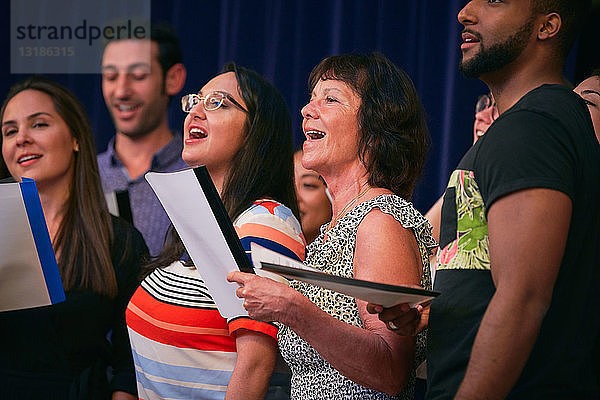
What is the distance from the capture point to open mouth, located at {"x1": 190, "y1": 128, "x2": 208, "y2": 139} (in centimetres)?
187

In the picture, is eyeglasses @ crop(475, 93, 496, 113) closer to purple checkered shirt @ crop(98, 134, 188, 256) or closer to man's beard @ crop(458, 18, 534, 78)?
purple checkered shirt @ crop(98, 134, 188, 256)

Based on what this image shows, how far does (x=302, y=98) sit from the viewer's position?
3.23 metres

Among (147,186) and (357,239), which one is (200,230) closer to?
(357,239)

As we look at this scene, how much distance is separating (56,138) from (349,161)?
3.84ft

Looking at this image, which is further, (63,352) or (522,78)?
(63,352)

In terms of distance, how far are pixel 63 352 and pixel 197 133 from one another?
0.75 meters

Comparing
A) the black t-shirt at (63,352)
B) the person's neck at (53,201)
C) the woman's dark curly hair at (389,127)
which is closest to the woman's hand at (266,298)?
the woman's dark curly hair at (389,127)

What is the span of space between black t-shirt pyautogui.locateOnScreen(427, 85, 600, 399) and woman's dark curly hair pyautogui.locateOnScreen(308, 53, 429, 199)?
0.32 meters

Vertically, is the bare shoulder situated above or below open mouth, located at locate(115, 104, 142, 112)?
below

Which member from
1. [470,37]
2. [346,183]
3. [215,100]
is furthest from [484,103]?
[470,37]

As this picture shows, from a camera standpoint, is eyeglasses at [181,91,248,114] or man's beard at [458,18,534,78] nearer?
man's beard at [458,18,534,78]

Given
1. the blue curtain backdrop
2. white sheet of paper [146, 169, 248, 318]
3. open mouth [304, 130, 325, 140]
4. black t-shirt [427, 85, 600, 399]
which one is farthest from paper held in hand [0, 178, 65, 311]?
the blue curtain backdrop

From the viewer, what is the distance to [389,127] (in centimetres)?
147

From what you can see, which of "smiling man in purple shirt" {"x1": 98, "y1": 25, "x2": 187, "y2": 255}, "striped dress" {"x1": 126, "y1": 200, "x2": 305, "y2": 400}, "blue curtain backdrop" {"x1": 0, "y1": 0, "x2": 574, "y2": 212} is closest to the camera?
"striped dress" {"x1": 126, "y1": 200, "x2": 305, "y2": 400}
